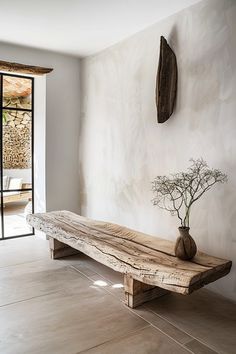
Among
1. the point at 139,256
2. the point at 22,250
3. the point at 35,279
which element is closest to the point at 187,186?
the point at 139,256

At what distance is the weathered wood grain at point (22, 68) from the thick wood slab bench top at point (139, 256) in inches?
75.4

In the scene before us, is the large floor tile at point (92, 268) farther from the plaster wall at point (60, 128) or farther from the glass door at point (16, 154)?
the glass door at point (16, 154)

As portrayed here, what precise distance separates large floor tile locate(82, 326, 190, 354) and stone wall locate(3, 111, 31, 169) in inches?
113

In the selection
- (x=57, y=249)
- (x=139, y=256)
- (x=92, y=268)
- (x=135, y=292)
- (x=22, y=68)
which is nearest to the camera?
(x=139, y=256)

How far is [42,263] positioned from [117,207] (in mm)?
1092

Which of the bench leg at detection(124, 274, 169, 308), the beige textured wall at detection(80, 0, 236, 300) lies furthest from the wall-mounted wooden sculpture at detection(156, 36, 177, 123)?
the bench leg at detection(124, 274, 169, 308)

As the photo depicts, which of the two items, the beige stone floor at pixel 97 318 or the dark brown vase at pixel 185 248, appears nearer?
the beige stone floor at pixel 97 318

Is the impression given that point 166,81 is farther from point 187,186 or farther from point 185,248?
point 185,248

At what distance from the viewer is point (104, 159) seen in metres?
3.92

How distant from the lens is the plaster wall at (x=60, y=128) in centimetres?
407

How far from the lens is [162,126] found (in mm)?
3020

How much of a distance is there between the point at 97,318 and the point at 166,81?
7.07 feet

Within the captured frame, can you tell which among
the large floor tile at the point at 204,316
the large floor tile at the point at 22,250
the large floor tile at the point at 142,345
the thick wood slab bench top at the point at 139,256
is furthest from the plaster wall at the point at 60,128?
the large floor tile at the point at 142,345

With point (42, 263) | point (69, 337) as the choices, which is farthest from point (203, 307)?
point (42, 263)
